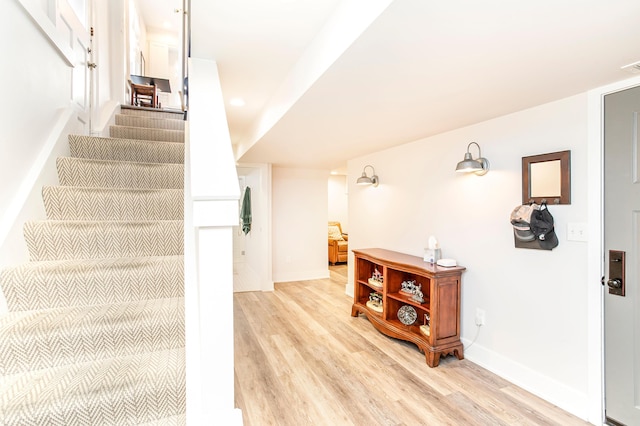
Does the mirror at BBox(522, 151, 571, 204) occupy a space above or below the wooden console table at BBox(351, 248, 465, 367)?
above

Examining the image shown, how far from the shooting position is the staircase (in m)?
1.06

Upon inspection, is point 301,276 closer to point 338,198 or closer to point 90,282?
point 338,198

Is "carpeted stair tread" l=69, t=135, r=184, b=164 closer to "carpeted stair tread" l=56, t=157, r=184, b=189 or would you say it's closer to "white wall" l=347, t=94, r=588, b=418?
"carpeted stair tread" l=56, t=157, r=184, b=189

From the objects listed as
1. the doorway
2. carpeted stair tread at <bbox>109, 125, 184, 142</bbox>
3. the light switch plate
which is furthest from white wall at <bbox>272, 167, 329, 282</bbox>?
the light switch plate

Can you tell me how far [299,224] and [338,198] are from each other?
8.86ft

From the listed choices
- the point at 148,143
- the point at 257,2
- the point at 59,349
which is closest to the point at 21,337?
the point at 59,349

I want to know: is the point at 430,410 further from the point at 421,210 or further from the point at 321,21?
the point at 321,21

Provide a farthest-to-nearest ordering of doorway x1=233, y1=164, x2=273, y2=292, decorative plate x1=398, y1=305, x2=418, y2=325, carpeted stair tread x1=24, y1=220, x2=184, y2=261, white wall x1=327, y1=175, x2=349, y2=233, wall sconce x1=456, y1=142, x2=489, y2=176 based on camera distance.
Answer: white wall x1=327, y1=175, x2=349, y2=233 < doorway x1=233, y1=164, x2=273, y2=292 < decorative plate x1=398, y1=305, x2=418, y2=325 < wall sconce x1=456, y1=142, x2=489, y2=176 < carpeted stair tread x1=24, y1=220, x2=184, y2=261

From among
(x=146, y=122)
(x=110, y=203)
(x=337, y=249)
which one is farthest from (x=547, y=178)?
(x=337, y=249)

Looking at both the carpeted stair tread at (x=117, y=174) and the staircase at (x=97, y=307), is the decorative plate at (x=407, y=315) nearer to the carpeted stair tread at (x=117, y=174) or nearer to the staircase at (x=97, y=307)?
the staircase at (x=97, y=307)

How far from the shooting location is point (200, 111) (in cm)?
138

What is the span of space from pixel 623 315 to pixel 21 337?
9.92 feet

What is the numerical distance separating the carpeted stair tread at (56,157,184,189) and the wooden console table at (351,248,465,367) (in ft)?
7.11

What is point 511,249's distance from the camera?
240cm
